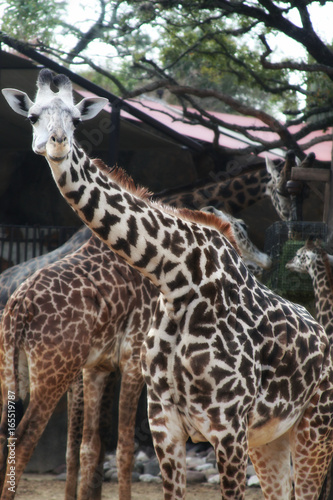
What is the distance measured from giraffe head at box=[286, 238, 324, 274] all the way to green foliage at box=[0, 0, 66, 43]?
4791 millimetres

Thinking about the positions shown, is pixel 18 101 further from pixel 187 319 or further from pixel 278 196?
pixel 278 196

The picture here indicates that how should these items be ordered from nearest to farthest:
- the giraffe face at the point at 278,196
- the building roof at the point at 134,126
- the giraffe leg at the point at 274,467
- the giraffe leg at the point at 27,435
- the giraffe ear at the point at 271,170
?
the giraffe leg at the point at 274,467 < the giraffe leg at the point at 27,435 < the giraffe face at the point at 278,196 < the building roof at the point at 134,126 < the giraffe ear at the point at 271,170

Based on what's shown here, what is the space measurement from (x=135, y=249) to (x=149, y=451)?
5.20 m

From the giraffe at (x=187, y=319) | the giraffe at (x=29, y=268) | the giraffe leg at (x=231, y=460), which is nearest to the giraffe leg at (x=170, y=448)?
the giraffe at (x=187, y=319)

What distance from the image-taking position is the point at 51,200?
37.9ft

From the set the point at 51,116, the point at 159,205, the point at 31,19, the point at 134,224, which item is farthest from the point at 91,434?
the point at 31,19

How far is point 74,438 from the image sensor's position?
20.6ft

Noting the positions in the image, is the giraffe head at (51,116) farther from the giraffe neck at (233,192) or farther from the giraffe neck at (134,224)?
the giraffe neck at (233,192)

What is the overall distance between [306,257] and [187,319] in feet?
10.1

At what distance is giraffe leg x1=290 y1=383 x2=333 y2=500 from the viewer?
439 centimetres

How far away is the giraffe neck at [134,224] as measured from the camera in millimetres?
3588

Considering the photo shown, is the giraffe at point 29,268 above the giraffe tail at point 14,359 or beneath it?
above

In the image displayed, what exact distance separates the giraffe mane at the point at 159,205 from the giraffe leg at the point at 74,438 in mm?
2882

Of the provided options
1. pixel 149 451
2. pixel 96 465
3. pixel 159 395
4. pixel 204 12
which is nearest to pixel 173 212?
pixel 159 395
